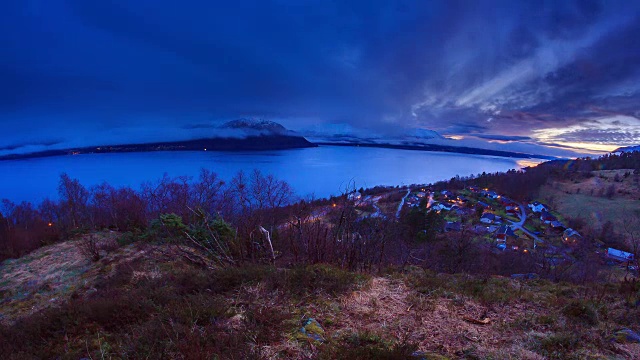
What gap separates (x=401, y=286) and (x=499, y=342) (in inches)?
67.9

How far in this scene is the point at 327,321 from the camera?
3332 millimetres

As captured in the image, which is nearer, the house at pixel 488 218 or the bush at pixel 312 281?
the bush at pixel 312 281

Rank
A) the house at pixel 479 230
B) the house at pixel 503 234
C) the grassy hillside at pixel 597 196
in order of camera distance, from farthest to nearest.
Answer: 1. the grassy hillside at pixel 597 196
2. the house at pixel 479 230
3. the house at pixel 503 234

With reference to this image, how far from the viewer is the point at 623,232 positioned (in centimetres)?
4372

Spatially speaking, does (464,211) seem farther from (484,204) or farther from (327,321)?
(327,321)

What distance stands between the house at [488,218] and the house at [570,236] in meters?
9.35

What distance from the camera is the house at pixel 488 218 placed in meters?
46.8

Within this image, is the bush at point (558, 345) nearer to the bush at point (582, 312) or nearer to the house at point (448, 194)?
the bush at point (582, 312)

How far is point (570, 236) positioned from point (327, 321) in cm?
5413

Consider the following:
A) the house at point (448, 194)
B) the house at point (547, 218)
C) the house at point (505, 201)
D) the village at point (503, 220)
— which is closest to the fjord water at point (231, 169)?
the house at point (448, 194)

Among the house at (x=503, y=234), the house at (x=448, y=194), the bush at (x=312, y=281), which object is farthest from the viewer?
the house at (x=448, y=194)

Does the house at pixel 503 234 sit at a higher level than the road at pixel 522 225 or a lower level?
higher

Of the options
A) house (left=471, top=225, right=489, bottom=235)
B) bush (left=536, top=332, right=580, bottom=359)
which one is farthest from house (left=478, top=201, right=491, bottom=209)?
bush (left=536, top=332, right=580, bottom=359)

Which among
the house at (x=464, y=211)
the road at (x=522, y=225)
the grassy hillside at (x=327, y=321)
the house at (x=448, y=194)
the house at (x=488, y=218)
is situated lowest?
the road at (x=522, y=225)
